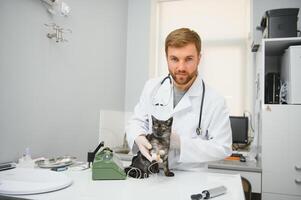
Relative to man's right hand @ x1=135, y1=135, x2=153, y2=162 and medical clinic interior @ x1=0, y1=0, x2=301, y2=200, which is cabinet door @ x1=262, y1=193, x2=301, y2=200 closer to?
medical clinic interior @ x1=0, y1=0, x2=301, y2=200

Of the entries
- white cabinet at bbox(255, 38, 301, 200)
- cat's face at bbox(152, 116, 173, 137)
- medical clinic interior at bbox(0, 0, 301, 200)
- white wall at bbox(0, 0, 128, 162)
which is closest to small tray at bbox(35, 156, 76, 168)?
medical clinic interior at bbox(0, 0, 301, 200)

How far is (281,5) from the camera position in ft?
8.71

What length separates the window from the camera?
2.93 metres

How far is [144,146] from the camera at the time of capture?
1099 mm

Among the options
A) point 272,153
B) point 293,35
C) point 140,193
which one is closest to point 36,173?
point 140,193

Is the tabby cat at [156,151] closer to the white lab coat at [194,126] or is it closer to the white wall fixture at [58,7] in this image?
the white lab coat at [194,126]

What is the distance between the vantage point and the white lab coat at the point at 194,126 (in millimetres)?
1162

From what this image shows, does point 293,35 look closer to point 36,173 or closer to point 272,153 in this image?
point 272,153

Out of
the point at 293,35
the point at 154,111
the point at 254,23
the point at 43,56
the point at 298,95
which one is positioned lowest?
the point at 154,111

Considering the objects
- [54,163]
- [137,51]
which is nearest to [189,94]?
[54,163]

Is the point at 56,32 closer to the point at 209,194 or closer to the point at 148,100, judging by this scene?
the point at 148,100

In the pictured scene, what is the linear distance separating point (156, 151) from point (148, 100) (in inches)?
16.4

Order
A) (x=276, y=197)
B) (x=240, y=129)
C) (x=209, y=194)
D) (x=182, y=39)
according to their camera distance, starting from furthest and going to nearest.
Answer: (x=240, y=129) < (x=276, y=197) < (x=182, y=39) < (x=209, y=194)

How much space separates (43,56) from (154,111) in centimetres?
93
